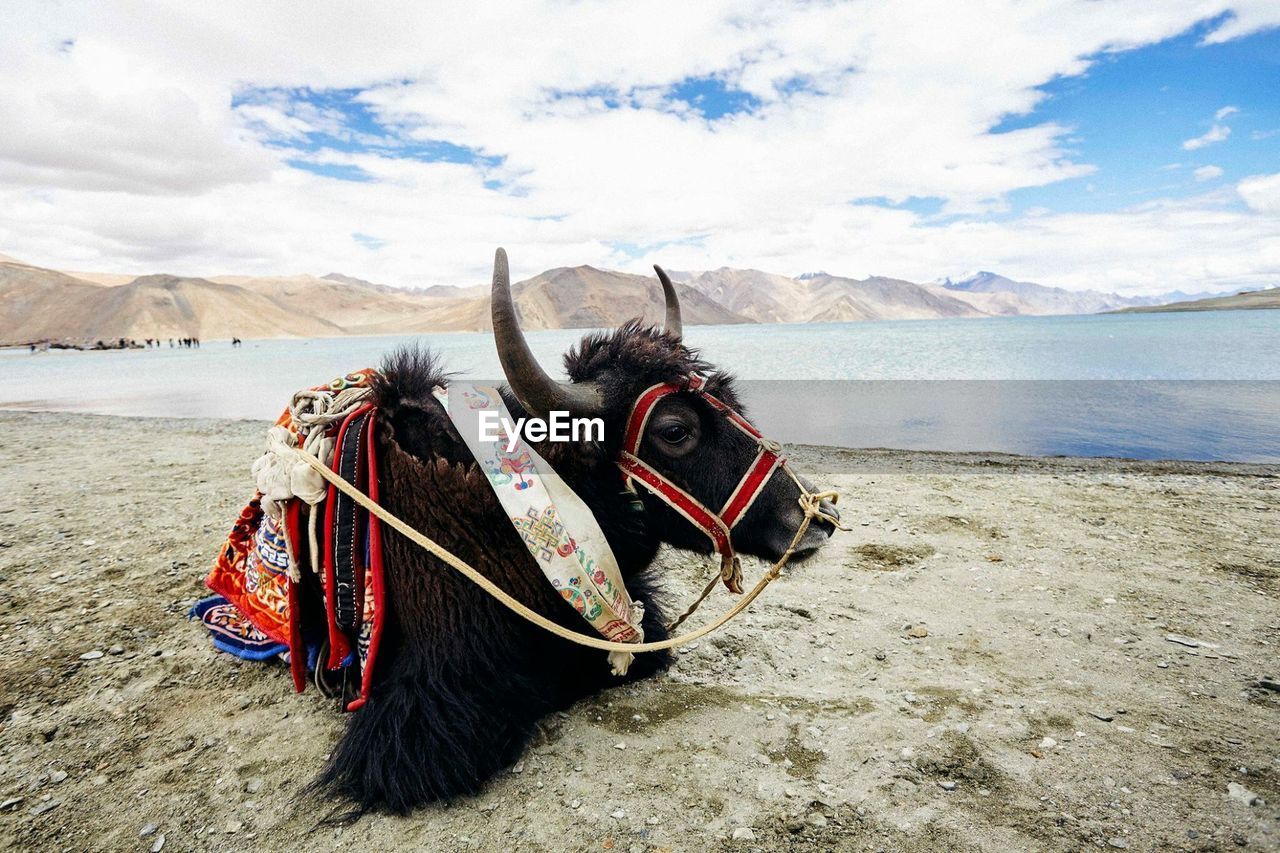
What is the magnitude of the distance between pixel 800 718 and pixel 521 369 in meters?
1.80

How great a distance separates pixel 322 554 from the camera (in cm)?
228

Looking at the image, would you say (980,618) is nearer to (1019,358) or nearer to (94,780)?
(94,780)

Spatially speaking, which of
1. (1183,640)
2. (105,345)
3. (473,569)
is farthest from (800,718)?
(105,345)

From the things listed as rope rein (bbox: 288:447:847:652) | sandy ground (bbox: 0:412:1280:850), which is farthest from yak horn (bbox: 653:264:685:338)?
sandy ground (bbox: 0:412:1280:850)

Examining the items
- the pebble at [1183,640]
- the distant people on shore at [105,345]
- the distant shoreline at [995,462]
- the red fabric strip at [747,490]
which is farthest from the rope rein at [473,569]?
the distant people on shore at [105,345]

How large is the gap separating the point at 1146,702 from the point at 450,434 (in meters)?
3.04

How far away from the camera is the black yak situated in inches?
80.1

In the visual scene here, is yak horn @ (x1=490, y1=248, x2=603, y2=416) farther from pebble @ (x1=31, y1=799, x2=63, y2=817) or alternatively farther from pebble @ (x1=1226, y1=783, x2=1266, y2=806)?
pebble @ (x1=1226, y1=783, x2=1266, y2=806)

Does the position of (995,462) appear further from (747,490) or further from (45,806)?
(45,806)

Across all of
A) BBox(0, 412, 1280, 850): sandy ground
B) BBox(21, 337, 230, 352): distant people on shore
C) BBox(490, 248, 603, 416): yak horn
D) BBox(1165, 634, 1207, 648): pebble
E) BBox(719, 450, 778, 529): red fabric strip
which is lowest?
BBox(0, 412, 1280, 850): sandy ground

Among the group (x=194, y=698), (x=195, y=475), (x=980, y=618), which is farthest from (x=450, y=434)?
(x=195, y=475)

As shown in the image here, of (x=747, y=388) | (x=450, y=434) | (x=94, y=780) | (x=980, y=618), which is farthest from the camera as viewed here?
(x=747, y=388)

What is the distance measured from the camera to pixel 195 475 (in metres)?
6.45

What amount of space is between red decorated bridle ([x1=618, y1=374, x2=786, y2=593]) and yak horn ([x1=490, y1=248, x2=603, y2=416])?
194mm
